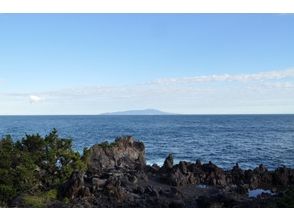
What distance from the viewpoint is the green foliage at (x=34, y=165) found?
21281 millimetres

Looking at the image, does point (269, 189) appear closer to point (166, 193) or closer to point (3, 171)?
point (166, 193)

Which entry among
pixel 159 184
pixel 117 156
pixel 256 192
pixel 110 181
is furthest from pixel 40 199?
pixel 117 156

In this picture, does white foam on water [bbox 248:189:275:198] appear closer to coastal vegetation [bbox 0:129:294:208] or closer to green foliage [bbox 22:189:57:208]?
coastal vegetation [bbox 0:129:294:208]

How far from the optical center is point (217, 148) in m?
53.8

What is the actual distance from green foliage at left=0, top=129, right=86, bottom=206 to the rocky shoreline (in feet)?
5.02

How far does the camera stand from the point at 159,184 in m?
27.3

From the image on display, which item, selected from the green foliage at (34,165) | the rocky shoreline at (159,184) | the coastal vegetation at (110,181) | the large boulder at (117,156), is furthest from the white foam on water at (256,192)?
the green foliage at (34,165)

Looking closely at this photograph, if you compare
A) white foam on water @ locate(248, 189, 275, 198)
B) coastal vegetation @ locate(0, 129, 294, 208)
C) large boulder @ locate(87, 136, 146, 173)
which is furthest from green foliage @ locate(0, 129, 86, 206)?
white foam on water @ locate(248, 189, 275, 198)

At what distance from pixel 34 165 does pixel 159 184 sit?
8.28 m

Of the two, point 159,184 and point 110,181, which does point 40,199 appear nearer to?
point 110,181

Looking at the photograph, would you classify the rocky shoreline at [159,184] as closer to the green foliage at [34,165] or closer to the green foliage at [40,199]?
the green foliage at [40,199]

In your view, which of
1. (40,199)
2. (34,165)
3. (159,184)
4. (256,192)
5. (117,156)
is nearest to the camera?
(40,199)
